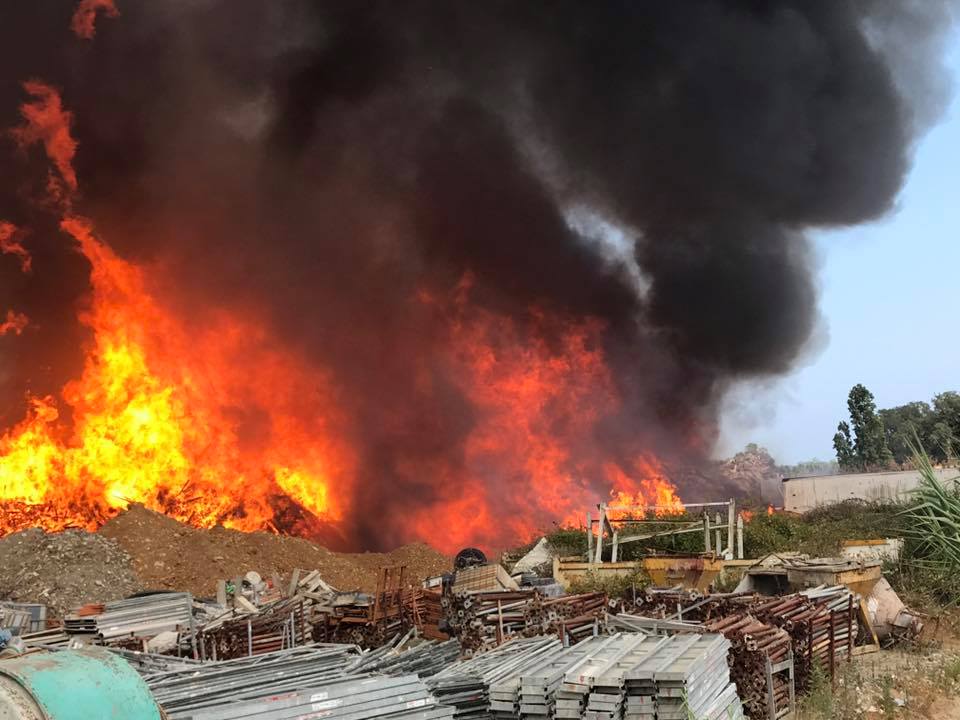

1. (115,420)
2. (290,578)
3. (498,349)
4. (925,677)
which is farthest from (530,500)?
(925,677)

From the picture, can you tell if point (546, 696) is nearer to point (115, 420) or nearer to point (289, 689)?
point (289, 689)

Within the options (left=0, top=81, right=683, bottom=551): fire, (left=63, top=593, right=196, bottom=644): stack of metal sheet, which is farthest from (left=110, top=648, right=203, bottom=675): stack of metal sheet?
(left=0, top=81, right=683, bottom=551): fire

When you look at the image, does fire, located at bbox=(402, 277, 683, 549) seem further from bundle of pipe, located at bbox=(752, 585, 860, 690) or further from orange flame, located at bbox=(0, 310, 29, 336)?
bundle of pipe, located at bbox=(752, 585, 860, 690)

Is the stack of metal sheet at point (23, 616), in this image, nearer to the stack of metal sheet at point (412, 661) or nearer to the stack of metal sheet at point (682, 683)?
the stack of metal sheet at point (412, 661)

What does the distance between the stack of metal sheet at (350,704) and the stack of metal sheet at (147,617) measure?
8686 millimetres

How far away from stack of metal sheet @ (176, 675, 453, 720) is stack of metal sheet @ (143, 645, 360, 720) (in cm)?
46

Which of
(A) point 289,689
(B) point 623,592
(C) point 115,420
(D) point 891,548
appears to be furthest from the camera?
(C) point 115,420

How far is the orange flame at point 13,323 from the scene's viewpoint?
95.2ft

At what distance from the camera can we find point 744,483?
3753cm

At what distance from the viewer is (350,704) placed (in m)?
7.11

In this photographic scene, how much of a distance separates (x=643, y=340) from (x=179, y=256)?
21.4 metres

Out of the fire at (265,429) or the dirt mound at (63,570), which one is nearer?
the dirt mound at (63,570)

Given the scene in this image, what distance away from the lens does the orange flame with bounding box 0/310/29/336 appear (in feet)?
95.2

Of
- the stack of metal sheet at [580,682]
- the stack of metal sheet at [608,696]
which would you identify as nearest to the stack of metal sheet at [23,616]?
the stack of metal sheet at [580,682]
